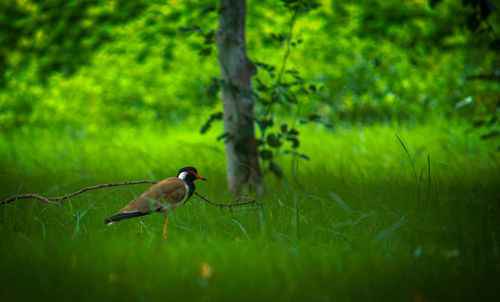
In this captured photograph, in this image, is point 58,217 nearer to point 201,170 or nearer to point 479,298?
point 201,170

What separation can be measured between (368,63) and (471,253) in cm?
741

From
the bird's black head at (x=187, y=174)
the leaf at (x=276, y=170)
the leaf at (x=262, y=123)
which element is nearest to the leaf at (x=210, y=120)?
the leaf at (x=262, y=123)

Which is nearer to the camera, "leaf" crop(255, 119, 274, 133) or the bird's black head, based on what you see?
the bird's black head

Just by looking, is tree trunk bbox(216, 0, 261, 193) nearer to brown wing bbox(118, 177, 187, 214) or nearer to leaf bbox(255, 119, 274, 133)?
leaf bbox(255, 119, 274, 133)

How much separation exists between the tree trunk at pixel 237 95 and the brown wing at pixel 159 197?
143 centimetres

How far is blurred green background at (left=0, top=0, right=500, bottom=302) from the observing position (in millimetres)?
1849

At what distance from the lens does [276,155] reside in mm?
3896

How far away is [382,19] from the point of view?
820 cm

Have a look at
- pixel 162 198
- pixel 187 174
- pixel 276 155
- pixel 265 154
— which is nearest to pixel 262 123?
pixel 265 154

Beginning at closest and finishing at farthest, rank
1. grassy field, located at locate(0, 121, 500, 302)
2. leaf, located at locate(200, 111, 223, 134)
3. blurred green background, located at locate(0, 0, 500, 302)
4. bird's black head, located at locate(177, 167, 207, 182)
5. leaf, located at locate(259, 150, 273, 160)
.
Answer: grassy field, located at locate(0, 121, 500, 302)
blurred green background, located at locate(0, 0, 500, 302)
bird's black head, located at locate(177, 167, 207, 182)
leaf, located at locate(200, 111, 223, 134)
leaf, located at locate(259, 150, 273, 160)

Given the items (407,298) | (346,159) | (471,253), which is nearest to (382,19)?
(346,159)

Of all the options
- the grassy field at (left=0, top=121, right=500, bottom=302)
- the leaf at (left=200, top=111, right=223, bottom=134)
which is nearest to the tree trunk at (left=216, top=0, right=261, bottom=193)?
the leaf at (left=200, top=111, right=223, bottom=134)

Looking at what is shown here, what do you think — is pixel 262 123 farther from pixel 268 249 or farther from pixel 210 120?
pixel 268 249

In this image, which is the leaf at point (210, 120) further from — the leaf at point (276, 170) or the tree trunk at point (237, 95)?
the leaf at point (276, 170)
